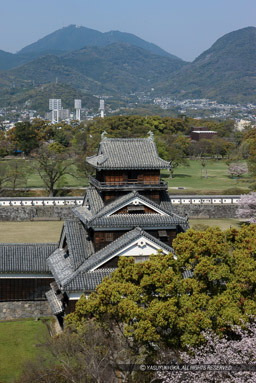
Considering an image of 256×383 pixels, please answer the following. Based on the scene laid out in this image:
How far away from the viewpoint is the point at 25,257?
2238 centimetres

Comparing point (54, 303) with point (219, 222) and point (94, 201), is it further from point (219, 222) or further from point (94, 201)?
point (219, 222)

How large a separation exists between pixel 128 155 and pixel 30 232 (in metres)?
16.3

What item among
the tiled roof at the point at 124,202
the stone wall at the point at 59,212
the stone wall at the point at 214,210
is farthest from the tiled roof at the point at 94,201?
the stone wall at the point at 214,210

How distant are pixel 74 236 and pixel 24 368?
7.02 m

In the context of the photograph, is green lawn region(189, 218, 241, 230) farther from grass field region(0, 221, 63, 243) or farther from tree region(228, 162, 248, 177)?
tree region(228, 162, 248, 177)

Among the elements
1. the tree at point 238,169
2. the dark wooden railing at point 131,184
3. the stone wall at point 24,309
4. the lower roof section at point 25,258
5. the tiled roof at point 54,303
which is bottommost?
the stone wall at point 24,309

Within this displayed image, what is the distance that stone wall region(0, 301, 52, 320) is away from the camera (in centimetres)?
2091

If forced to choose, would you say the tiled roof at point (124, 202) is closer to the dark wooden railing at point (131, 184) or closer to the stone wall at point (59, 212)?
the dark wooden railing at point (131, 184)

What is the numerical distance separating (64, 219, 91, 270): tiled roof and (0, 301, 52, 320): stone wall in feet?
8.50

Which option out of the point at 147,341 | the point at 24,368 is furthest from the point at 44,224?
the point at 147,341

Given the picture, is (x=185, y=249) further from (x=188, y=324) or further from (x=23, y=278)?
(x=23, y=278)

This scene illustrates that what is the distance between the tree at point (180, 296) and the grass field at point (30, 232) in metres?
19.4

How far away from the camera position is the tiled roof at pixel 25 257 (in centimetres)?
2167

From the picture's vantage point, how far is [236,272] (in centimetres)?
1476
